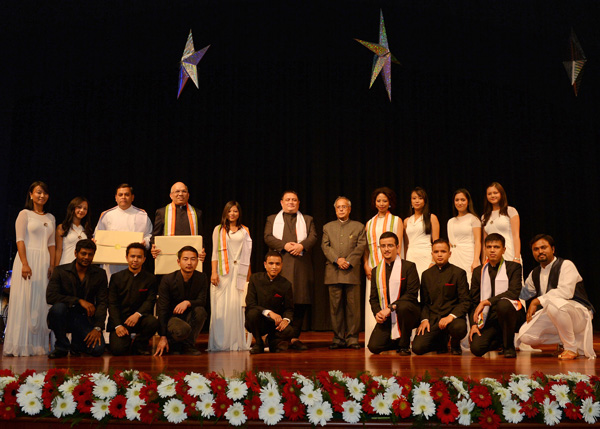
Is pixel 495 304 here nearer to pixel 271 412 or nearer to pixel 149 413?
pixel 271 412

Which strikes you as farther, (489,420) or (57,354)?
(57,354)

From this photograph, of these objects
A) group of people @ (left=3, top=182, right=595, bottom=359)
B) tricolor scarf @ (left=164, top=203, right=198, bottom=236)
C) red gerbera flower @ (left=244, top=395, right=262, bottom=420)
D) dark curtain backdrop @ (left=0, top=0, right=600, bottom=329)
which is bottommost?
red gerbera flower @ (left=244, top=395, right=262, bottom=420)

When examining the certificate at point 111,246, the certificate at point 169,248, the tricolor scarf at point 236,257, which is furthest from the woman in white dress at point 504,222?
the certificate at point 111,246

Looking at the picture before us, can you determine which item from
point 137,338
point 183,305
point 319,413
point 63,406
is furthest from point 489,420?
point 137,338

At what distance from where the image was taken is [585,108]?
7.66 meters

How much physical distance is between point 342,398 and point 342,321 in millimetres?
2943

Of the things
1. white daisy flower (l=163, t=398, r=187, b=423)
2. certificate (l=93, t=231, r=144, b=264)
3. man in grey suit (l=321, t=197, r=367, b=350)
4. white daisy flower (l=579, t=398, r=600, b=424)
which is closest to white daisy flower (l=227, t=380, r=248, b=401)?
white daisy flower (l=163, t=398, r=187, b=423)

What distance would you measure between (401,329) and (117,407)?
279 cm

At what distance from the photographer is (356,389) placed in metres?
2.69

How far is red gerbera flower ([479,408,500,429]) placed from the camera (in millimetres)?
2572

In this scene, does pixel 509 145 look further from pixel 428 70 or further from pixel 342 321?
pixel 342 321

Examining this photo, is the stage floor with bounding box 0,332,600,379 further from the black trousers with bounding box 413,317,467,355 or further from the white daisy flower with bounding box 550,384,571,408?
the white daisy flower with bounding box 550,384,571,408

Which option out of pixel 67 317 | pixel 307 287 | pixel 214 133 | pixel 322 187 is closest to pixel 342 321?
pixel 307 287

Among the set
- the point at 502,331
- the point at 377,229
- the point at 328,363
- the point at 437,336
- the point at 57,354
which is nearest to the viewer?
the point at 328,363
